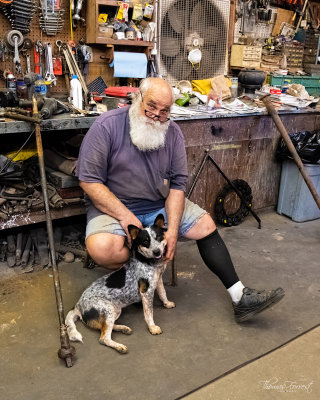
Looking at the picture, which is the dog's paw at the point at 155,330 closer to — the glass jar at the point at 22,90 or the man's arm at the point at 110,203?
the man's arm at the point at 110,203

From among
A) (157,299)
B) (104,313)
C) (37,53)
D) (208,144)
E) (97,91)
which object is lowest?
(157,299)

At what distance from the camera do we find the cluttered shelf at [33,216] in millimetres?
2984

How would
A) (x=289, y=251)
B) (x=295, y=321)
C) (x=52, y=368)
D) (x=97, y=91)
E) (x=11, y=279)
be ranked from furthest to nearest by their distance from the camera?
(x=97, y=91), (x=289, y=251), (x=11, y=279), (x=295, y=321), (x=52, y=368)

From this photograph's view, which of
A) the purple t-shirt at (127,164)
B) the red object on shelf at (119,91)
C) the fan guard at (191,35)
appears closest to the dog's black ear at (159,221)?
the purple t-shirt at (127,164)

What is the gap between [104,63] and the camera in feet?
13.4

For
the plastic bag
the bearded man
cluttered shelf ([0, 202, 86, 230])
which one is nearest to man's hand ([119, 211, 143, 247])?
the bearded man

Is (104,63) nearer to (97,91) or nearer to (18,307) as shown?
(97,91)

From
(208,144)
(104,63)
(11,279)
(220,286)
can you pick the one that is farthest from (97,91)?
(220,286)

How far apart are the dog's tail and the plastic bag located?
99.4 inches

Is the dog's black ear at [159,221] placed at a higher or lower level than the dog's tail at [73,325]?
higher

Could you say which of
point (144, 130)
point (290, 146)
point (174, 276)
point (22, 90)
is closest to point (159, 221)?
point (144, 130)

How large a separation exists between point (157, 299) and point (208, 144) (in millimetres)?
1476

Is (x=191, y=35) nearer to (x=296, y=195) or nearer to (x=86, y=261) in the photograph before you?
(x=296, y=195)

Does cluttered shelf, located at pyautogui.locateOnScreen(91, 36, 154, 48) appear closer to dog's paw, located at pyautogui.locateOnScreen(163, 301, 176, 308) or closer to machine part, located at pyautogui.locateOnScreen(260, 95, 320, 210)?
machine part, located at pyautogui.locateOnScreen(260, 95, 320, 210)
